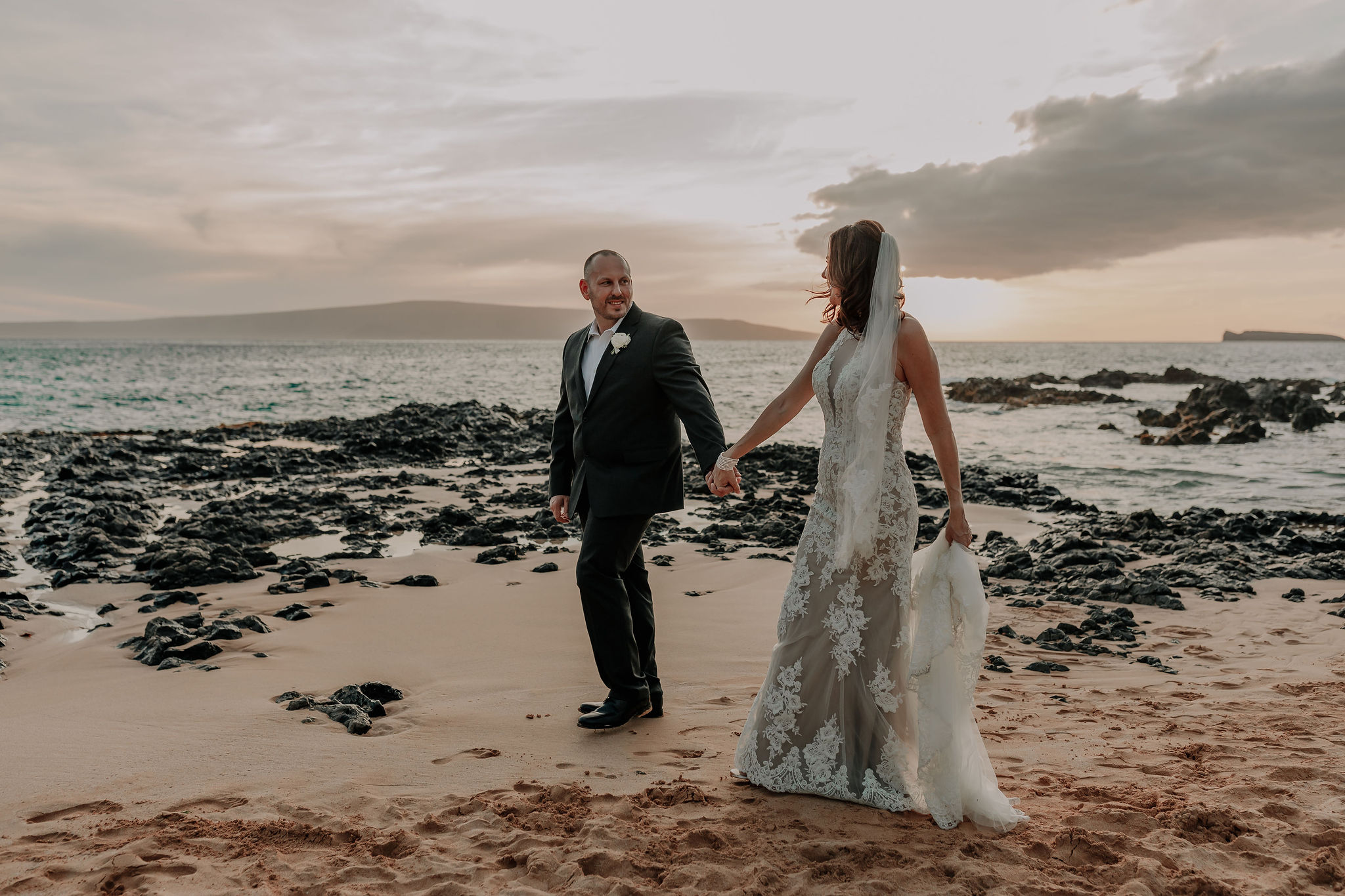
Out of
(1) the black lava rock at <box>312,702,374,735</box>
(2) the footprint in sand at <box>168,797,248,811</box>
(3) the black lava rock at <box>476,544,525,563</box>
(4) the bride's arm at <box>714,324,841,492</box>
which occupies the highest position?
(4) the bride's arm at <box>714,324,841,492</box>

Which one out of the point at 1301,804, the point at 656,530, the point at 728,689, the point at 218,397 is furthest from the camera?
the point at 218,397

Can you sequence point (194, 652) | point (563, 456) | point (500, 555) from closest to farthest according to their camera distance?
point (563, 456), point (194, 652), point (500, 555)

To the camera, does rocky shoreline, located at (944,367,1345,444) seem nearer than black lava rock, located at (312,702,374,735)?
No

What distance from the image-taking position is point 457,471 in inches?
663

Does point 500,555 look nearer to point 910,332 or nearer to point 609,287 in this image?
point 609,287

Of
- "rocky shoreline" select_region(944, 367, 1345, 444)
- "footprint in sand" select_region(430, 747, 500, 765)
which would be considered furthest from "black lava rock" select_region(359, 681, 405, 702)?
"rocky shoreline" select_region(944, 367, 1345, 444)

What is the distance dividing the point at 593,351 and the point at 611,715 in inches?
79.4

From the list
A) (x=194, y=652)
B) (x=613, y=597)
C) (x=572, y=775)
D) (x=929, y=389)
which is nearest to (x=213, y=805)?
(x=572, y=775)

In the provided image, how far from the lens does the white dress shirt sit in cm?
475

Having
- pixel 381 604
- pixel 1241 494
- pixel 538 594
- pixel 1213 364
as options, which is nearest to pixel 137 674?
pixel 381 604

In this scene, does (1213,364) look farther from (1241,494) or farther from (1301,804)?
(1301,804)

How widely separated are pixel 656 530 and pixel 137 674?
6387 mm

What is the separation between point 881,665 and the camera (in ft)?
12.3

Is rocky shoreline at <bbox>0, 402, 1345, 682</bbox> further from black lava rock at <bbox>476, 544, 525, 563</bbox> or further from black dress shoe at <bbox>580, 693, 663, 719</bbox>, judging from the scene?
black dress shoe at <bbox>580, 693, 663, 719</bbox>
